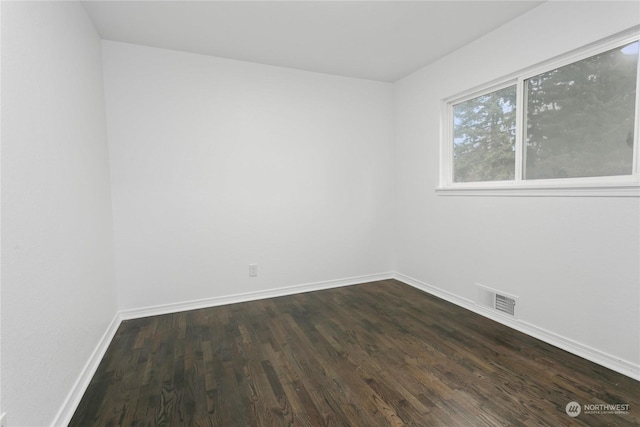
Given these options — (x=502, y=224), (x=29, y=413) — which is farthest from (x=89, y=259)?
(x=502, y=224)

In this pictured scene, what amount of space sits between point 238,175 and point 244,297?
132 centimetres

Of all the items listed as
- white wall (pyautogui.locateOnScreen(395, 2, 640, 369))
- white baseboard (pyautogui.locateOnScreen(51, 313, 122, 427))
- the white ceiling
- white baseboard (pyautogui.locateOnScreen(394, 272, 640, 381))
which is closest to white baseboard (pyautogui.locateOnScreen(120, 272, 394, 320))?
white baseboard (pyautogui.locateOnScreen(51, 313, 122, 427))

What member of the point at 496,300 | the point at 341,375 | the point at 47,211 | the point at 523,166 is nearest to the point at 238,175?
the point at 47,211

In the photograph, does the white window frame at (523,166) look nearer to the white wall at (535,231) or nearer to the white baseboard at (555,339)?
the white wall at (535,231)

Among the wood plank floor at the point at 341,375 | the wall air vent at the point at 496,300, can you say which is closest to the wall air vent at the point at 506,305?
the wall air vent at the point at 496,300

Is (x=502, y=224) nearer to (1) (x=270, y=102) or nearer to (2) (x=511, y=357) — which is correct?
(2) (x=511, y=357)

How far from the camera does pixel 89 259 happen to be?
2.07 meters

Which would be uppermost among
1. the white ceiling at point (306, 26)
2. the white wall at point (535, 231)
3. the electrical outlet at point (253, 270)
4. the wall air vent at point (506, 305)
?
the white ceiling at point (306, 26)

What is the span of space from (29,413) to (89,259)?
1048 millimetres

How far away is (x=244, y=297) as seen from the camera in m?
3.27

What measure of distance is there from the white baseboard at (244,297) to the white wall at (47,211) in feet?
1.97

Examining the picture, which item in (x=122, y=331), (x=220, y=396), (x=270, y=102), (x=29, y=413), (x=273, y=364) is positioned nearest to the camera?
(x=29, y=413)

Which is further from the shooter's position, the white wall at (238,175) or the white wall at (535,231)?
the white wall at (238,175)

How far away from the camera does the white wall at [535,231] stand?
191cm
